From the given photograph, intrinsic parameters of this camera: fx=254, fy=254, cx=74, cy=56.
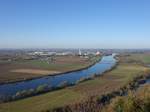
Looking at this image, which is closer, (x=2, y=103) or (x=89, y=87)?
(x=2, y=103)

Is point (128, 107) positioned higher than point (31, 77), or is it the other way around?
point (128, 107)

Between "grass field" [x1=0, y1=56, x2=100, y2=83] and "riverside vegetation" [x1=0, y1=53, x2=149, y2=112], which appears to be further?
"grass field" [x1=0, y1=56, x2=100, y2=83]

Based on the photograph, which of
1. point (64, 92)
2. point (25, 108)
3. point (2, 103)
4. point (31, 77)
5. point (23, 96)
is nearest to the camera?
point (25, 108)

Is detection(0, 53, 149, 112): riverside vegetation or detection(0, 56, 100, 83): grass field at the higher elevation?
detection(0, 53, 149, 112): riverside vegetation

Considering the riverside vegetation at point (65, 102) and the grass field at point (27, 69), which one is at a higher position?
the riverside vegetation at point (65, 102)

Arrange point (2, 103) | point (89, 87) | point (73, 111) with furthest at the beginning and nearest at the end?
1. point (89, 87)
2. point (2, 103)
3. point (73, 111)

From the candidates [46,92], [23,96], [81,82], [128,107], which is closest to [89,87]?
[81,82]

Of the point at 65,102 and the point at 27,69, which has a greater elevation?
the point at 65,102

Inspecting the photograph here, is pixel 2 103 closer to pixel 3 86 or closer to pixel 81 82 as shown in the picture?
pixel 3 86

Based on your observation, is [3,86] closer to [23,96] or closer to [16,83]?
[16,83]

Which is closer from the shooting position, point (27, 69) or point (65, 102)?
point (65, 102)

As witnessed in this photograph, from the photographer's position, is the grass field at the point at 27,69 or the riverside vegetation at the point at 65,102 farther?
the grass field at the point at 27,69
